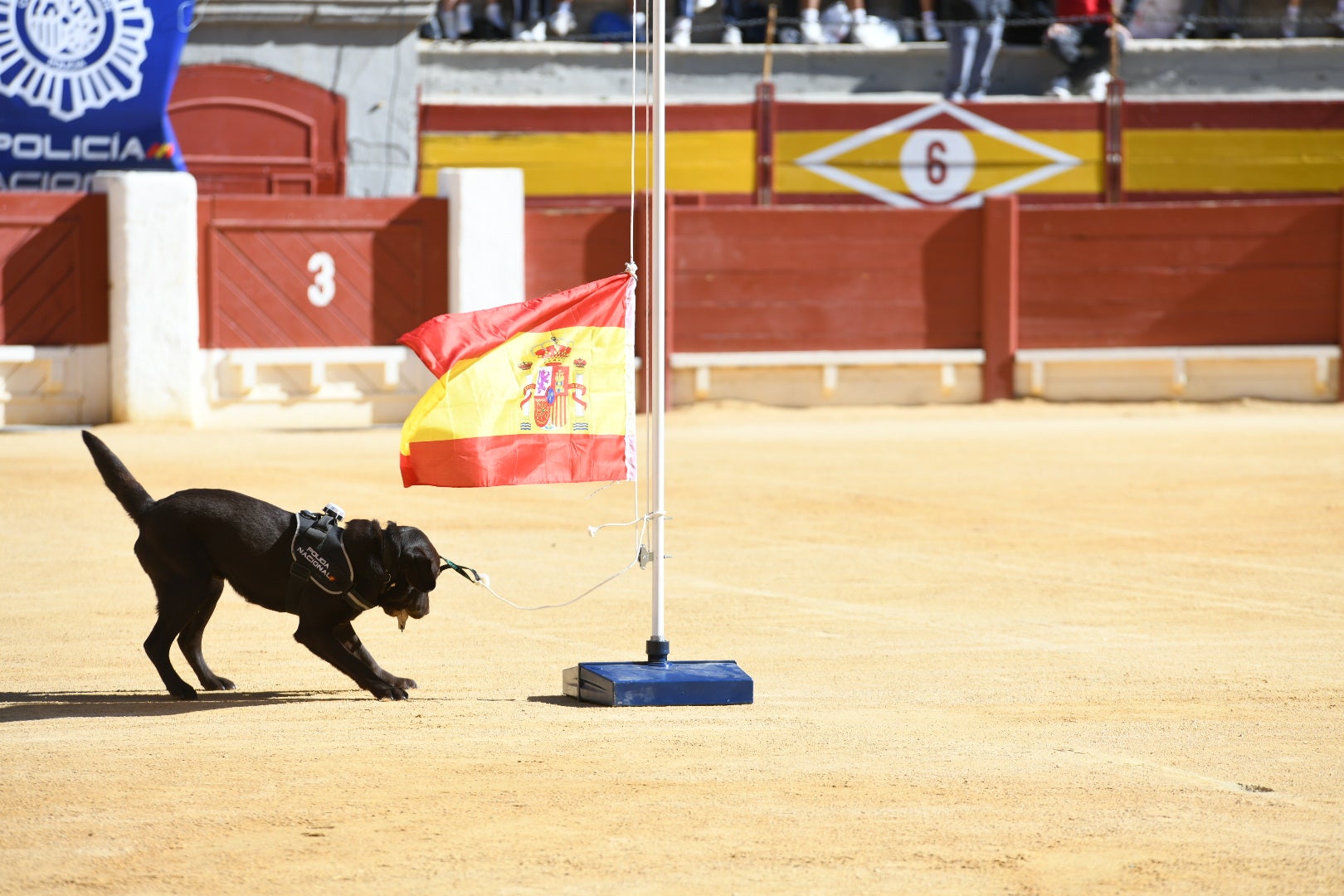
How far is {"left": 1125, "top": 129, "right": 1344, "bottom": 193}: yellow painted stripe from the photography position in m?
19.4

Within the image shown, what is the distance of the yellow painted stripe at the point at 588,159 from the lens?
18297 mm

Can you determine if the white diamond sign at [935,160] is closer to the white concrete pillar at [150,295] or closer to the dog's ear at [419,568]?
the white concrete pillar at [150,295]

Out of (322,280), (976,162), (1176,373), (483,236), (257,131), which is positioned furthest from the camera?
(976,162)

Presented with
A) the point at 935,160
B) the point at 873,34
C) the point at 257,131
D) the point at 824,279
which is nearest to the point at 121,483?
the point at 824,279

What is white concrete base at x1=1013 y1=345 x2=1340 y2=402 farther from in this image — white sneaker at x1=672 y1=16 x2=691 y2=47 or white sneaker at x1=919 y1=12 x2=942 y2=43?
white sneaker at x1=672 y1=16 x2=691 y2=47

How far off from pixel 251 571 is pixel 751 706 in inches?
71.4

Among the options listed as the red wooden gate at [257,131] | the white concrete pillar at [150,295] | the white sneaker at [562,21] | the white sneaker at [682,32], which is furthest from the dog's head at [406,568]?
the white sneaker at [562,21]

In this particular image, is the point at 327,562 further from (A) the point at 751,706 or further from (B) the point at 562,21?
(B) the point at 562,21

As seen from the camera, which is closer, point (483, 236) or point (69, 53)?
point (69, 53)

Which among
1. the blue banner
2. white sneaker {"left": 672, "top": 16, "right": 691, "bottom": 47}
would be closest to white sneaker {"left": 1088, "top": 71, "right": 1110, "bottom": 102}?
white sneaker {"left": 672, "top": 16, "right": 691, "bottom": 47}

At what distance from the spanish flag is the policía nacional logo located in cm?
917

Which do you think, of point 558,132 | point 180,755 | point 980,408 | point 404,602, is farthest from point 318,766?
point 558,132

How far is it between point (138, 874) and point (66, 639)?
3.61 meters

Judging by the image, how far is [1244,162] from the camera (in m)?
19.6
